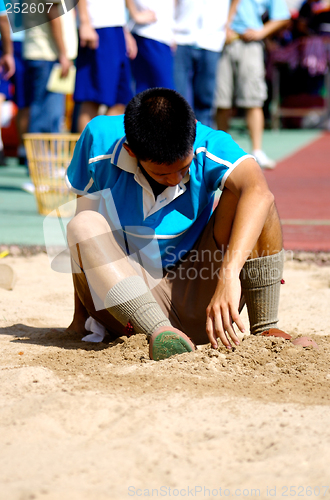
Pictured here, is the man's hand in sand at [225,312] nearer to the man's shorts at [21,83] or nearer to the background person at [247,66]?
the man's shorts at [21,83]

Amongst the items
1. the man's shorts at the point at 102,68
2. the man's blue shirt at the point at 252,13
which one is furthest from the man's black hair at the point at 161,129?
the man's blue shirt at the point at 252,13

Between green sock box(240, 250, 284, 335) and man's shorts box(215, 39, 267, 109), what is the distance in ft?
13.5

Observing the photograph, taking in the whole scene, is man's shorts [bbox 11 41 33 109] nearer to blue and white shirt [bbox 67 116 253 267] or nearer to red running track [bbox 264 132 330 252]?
red running track [bbox 264 132 330 252]

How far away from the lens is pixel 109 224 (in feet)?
6.74

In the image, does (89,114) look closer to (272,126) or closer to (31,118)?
(31,118)

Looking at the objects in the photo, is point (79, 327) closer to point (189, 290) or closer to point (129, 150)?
point (189, 290)

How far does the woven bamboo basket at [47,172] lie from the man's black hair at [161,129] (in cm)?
207

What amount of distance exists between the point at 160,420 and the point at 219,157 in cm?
86

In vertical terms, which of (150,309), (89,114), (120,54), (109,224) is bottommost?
(150,309)

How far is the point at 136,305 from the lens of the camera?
1.82 meters

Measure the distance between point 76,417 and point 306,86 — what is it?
11.0 m

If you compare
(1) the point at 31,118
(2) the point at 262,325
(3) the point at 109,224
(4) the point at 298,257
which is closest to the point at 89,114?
(1) the point at 31,118

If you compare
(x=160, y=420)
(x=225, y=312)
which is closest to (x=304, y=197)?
(x=225, y=312)

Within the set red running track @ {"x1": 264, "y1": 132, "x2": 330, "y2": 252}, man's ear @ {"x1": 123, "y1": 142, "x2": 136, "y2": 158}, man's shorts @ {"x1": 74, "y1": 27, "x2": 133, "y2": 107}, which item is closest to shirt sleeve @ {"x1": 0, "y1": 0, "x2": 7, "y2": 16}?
man's shorts @ {"x1": 74, "y1": 27, "x2": 133, "y2": 107}
